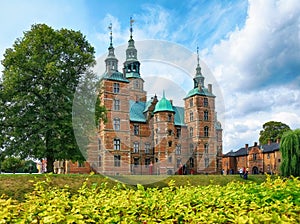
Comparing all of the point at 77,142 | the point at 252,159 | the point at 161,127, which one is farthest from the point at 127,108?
the point at 252,159

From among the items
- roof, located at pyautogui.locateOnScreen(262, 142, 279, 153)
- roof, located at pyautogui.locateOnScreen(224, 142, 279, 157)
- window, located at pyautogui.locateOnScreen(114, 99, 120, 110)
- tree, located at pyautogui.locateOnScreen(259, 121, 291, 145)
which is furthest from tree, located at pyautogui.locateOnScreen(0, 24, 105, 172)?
tree, located at pyautogui.locateOnScreen(259, 121, 291, 145)

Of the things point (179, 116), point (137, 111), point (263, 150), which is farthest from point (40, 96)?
point (263, 150)

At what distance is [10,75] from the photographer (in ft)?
79.8

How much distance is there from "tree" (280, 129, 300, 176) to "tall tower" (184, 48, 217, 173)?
48.8ft

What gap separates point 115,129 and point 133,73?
18382mm

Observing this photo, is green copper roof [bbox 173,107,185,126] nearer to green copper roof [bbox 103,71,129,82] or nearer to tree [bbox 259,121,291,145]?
green copper roof [bbox 103,71,129,82]

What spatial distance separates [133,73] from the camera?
55812 millimetres

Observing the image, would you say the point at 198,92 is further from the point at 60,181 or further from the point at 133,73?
the point at 60,181

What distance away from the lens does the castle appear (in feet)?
131

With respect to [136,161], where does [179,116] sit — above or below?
above

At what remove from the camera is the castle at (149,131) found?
39812 millimetres

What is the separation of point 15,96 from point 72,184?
8331 mm

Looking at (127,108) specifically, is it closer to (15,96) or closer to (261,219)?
(15,96)

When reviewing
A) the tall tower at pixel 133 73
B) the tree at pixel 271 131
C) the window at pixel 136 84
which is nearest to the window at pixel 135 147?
the tall tower at pixel 133 73
